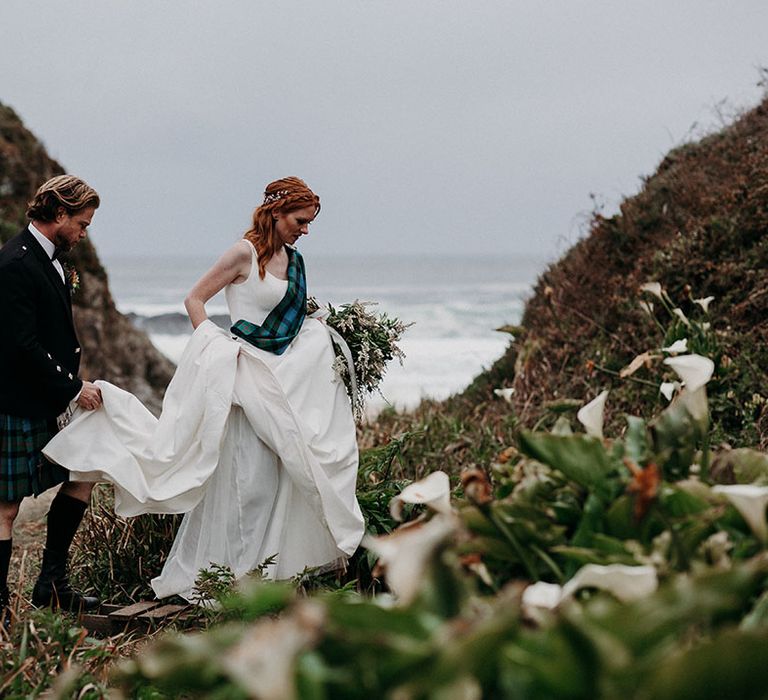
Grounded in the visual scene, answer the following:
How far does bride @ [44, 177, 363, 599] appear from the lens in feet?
15.7

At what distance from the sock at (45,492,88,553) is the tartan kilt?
183 mm

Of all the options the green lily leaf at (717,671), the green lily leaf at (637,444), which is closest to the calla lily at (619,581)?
the green lily leaf at (717,671)

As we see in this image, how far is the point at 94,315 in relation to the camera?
14.2m

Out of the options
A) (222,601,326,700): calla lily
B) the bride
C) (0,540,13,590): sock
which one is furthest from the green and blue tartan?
(222,601,326,700): calla lily

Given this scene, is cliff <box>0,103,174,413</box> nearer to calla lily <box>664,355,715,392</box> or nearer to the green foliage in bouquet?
calla lily <box>664,355,715,392</box>

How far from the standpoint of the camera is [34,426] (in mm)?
4555

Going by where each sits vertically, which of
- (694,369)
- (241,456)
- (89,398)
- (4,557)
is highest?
(694,369)

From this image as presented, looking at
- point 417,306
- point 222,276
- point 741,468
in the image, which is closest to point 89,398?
point 222,276

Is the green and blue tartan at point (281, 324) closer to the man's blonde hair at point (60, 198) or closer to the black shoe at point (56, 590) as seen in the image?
the man's blonde hair at point (60, 198)

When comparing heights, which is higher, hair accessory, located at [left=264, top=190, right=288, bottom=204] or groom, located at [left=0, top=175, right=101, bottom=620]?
hair accessory, located at [left=264, top=190, right=288, bottom=204]

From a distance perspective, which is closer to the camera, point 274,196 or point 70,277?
point 70,277

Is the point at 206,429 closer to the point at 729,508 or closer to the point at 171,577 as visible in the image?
the point at 171,577

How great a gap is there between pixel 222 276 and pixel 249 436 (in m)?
0.84

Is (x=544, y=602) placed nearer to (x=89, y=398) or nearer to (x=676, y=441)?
(x=676, y=441)
